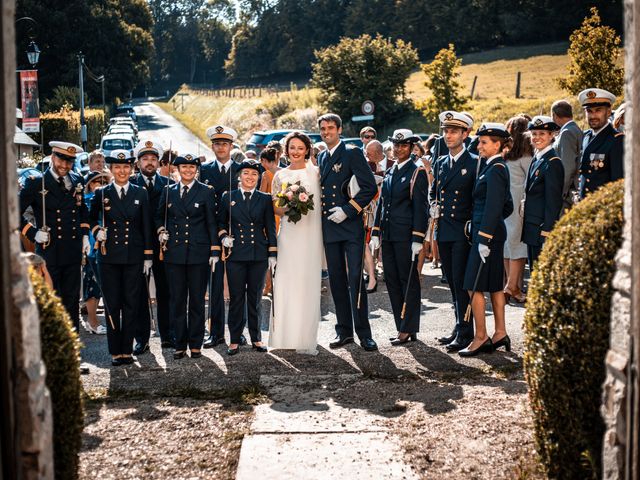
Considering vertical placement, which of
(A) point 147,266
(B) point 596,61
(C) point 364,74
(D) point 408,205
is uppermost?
(C) point 364,74

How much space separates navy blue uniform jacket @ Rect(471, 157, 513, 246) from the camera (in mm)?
8609

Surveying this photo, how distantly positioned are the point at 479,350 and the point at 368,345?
116 cm

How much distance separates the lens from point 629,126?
14.8 feet

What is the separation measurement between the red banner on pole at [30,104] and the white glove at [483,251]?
16351 millimetres

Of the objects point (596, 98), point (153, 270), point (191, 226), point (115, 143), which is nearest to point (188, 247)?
point (191, 226)

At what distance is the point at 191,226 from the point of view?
359 inches

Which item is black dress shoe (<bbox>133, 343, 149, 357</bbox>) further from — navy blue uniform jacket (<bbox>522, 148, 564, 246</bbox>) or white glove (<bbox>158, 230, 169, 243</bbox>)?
navy blue uniform jacket (<bbox>522, 148, 564, 246</bbox>)

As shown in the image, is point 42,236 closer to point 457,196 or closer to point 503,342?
point 457,196

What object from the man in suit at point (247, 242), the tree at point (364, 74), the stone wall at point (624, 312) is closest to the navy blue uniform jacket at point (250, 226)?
the man in suit at point (247, 242)

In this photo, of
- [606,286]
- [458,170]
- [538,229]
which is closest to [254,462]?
[606,286]

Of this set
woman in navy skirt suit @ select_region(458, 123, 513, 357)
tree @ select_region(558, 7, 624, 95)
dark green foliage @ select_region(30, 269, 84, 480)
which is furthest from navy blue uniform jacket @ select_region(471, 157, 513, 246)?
tree @ select_region(558, 7, 624, 95)

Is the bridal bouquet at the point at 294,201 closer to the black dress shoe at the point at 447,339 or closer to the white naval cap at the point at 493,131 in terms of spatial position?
the white naval cap at the point at 493,131

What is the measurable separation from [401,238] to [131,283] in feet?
9.40

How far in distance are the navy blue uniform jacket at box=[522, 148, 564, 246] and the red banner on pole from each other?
616 inches
